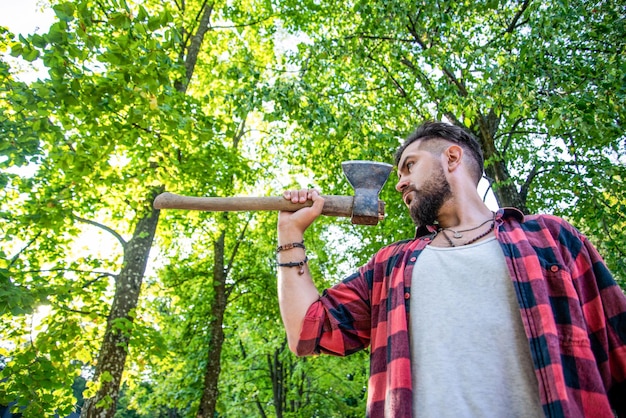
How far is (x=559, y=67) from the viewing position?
21.4 ft

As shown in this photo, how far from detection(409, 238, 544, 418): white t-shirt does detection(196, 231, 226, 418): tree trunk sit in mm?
11510

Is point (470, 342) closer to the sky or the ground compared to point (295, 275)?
closer to the ground

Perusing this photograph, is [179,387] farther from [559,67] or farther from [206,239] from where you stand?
[559,67]

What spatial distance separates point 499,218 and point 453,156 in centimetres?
46

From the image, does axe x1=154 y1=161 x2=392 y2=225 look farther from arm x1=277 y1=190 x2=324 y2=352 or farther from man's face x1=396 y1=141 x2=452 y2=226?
man's face x1=396 y1=141 x2=452 y2=226

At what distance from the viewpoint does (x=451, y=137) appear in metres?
2.48

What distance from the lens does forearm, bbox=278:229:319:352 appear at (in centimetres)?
209

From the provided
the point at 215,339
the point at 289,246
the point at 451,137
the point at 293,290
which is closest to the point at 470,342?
the point at 293,290

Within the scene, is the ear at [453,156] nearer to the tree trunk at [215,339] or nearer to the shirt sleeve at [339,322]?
the shirt sleeve at [339,322]

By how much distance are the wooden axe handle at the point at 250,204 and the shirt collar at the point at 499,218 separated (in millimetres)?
408

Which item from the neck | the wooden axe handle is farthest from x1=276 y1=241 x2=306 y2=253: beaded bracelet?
the neck

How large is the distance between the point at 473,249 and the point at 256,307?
1269 cm

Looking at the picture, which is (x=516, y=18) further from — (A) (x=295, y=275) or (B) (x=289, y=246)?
(A) (x=295, y=275)

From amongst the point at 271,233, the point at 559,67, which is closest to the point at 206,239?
the point at 271,233
